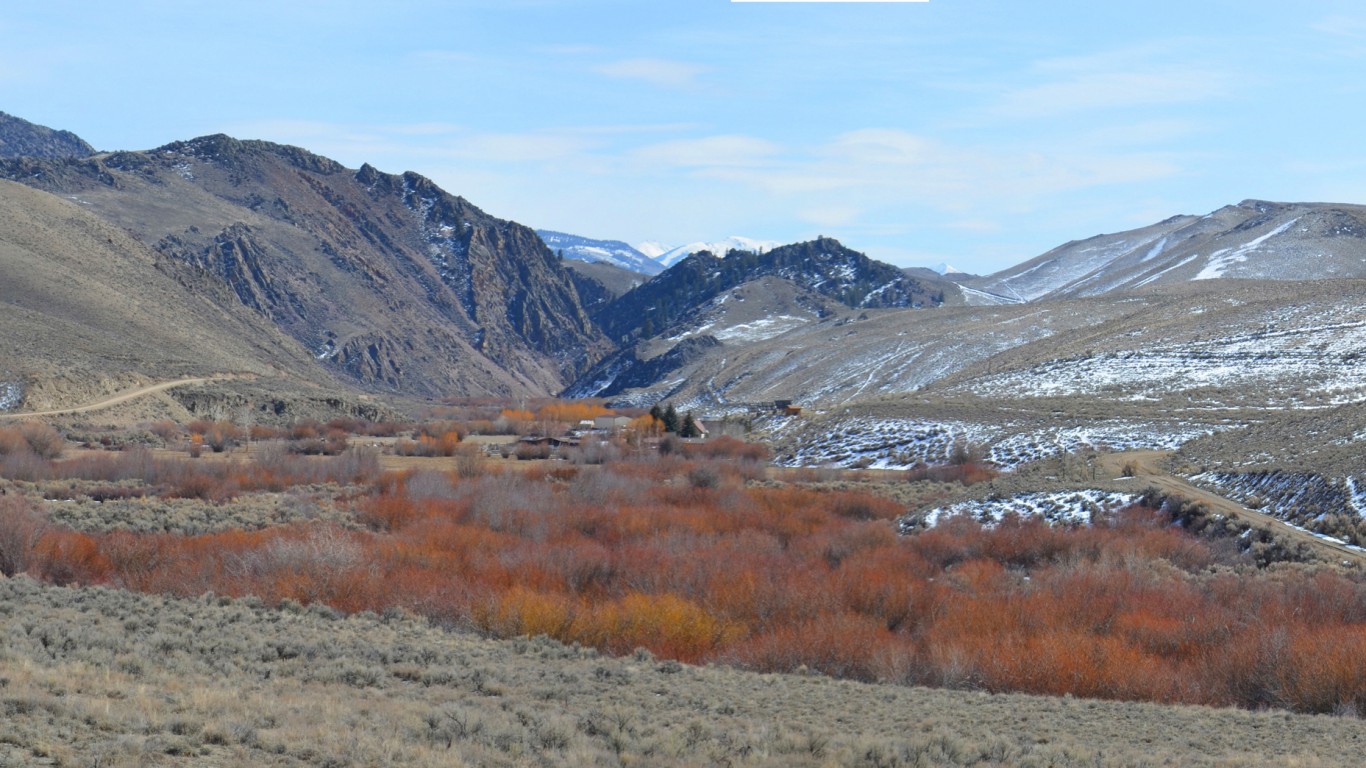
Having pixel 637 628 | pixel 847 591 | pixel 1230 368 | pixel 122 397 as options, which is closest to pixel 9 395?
Result: pixel 122 397

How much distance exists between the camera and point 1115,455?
5209cm

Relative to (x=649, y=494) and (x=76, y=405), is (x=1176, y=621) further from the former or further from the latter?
(x=76, y=405)

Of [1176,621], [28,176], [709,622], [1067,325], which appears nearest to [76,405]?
[709,622]

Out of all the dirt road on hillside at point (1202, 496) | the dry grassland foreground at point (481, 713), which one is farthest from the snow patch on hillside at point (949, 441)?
the dry grassland foreground at point (481, 713)

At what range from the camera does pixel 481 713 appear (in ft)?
50.2

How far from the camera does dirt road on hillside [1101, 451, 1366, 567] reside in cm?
3125

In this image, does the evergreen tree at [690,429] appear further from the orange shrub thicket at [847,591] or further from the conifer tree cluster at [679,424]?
the orange shrub thicket at [847,591]

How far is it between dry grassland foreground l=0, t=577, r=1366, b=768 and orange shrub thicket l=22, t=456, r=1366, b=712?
323 centimetres

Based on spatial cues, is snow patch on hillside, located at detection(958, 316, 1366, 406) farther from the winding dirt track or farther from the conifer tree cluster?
the winding dirt track

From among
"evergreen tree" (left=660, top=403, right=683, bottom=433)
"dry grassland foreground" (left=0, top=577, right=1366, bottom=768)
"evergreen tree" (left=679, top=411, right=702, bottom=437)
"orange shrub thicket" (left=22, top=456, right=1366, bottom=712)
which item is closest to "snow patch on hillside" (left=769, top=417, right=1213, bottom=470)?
"evergreen tree" (left=679, top=411, right=702, bottom=437)

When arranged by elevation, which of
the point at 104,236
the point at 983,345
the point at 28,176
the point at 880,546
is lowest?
the point at 880,546

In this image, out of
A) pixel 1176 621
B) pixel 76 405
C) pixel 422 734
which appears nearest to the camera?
pixel 422 734

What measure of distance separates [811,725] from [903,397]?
63.0 meters

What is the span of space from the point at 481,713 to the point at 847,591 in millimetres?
17337
